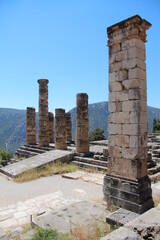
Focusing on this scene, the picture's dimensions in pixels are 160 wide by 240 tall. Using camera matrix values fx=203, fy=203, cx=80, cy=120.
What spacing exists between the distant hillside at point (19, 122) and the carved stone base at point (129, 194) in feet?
335

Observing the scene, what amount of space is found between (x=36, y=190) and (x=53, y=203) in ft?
5.52

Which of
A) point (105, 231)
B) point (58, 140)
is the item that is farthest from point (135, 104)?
point (58, 140)

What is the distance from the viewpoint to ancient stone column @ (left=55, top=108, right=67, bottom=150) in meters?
14.7

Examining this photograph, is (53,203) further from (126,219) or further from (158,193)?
(158,193)

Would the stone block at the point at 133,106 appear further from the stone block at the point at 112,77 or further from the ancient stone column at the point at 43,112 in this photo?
the ancient stone column at the point at 43,112

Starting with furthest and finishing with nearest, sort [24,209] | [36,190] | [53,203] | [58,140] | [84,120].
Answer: [58,140]
[84,120]
[36,190]
[53,203]
[24,209]

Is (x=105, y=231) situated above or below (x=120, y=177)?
below

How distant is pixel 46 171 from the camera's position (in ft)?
35.4

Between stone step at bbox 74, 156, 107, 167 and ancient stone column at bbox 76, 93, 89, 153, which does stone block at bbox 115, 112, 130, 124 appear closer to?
stone step at bbox 74, 156, 107, 167

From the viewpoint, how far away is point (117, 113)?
19.3ft

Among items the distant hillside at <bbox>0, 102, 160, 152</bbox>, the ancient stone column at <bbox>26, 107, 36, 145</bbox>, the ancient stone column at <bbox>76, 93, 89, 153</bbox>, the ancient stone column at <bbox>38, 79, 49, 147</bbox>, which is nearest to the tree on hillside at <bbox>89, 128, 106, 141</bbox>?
the ancient stone column at <bbox>26, 107, 36, 145</bbox>

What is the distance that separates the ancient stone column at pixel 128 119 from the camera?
543 cm

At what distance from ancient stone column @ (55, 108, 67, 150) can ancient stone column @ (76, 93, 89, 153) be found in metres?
2.02

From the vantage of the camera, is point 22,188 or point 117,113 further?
point 22,188
